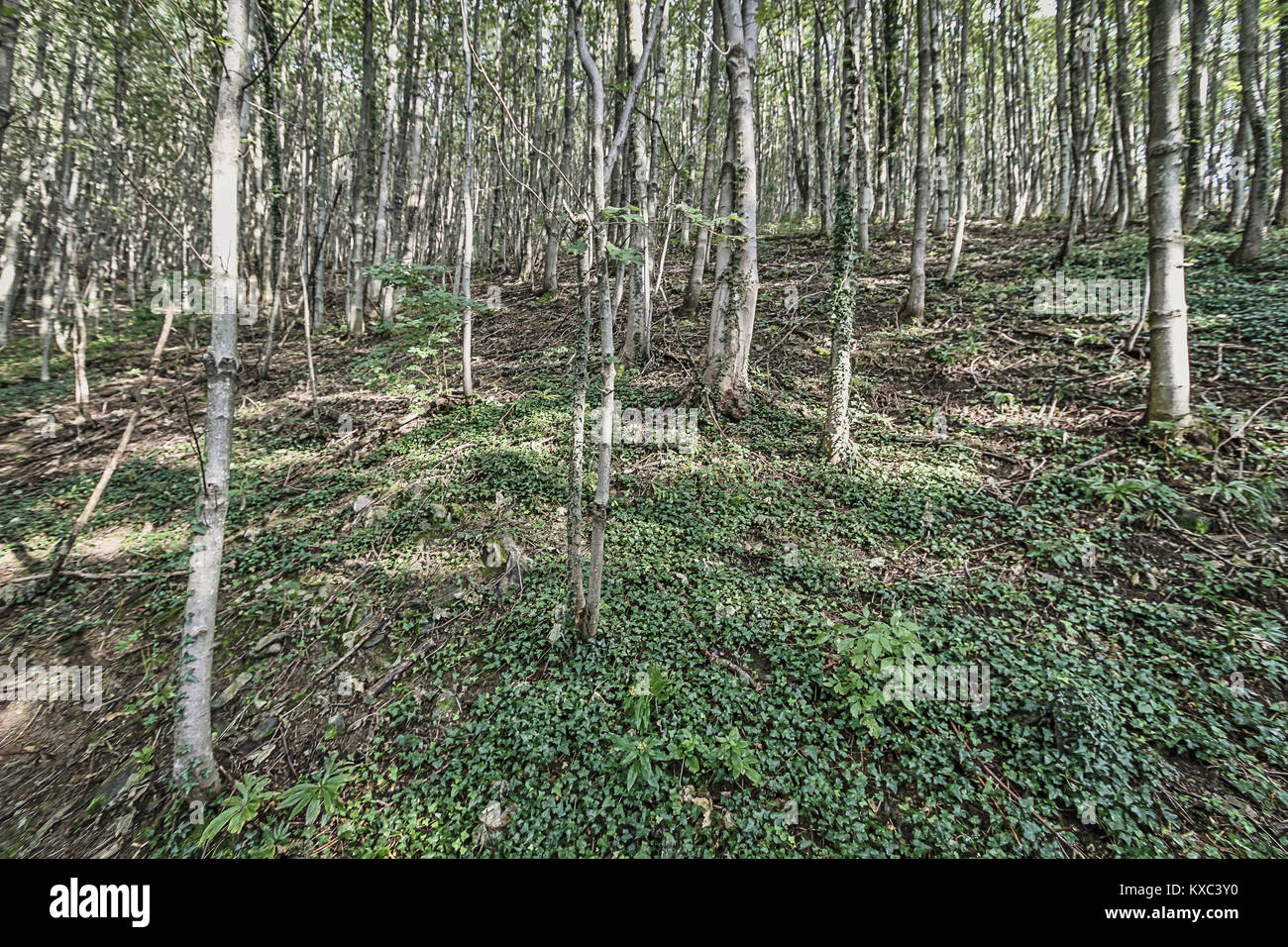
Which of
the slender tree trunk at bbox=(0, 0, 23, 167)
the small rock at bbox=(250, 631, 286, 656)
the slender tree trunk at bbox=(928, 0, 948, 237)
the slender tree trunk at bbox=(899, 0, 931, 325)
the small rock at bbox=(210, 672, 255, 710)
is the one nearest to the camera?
the small rock at bbox=(210, 672, 255, 710)

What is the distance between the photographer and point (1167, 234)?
509cm

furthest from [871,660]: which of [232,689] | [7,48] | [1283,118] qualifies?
[1283,118]

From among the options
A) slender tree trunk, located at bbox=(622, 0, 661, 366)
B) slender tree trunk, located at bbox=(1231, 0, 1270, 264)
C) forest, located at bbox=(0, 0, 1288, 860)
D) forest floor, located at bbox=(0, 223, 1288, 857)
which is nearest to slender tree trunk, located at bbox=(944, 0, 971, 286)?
forest, located at bbox=(0, 0, 1288, 860)

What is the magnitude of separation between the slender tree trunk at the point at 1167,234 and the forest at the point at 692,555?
0.15 feet

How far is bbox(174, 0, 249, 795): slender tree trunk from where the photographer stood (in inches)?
121

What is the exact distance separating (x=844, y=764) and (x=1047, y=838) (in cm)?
104

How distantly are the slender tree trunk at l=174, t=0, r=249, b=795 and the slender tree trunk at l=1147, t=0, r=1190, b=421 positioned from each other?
8128 mm

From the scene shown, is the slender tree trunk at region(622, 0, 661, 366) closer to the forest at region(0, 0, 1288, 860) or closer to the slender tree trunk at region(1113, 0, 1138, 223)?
the forest at region(0, 0, 1288, 860)

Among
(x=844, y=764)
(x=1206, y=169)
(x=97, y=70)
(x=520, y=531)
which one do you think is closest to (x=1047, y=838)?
(x=844, y=764)

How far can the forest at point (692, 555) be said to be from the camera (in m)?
3.05

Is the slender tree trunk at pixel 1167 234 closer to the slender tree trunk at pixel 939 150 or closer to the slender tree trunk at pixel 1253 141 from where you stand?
the slender tree trunk at pixel 939 150

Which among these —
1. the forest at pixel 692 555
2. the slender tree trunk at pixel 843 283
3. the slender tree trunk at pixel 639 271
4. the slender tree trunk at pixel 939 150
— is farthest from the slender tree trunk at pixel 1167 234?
the slender tree trunk at pixel 639 271

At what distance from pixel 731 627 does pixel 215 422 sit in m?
3.94

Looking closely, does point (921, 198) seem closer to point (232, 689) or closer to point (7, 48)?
point (7, 48)
